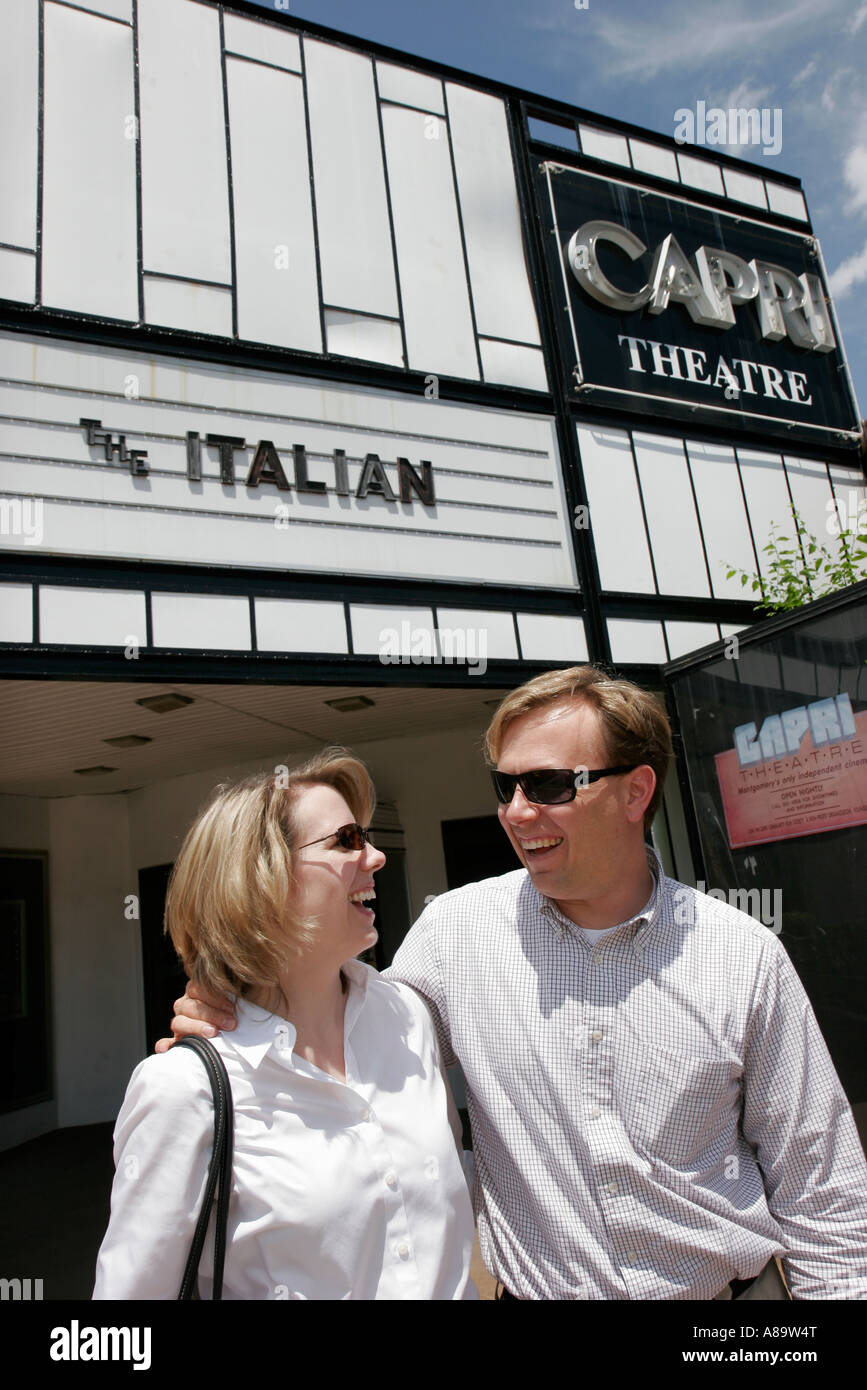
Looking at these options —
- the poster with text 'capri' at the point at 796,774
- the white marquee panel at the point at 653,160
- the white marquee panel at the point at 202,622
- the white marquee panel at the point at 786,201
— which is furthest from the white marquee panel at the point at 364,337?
the white marquee panel at the point at 786,201

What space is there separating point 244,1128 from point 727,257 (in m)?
7.95

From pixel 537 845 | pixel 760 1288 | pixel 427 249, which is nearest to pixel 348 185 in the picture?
pixel 427 249

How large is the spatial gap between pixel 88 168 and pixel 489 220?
8.97ft

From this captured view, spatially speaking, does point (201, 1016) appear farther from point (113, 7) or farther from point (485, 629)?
point (113, 7)

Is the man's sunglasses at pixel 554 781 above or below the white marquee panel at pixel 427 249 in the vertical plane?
below

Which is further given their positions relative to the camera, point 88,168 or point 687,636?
point 687,636

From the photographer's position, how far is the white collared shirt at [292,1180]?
1.39 m

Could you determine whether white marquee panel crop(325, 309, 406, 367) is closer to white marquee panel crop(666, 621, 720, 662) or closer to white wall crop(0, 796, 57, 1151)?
white marquee panel crop(666, 621, 720, 662)

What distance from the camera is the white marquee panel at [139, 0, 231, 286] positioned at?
Answer: 5.31 m

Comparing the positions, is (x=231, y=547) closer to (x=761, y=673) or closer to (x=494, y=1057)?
(x=761, y=673)

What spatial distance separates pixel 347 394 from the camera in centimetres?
573

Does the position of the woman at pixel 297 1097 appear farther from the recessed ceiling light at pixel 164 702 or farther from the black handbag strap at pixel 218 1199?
the recessed ceiling light at pixel 164 702

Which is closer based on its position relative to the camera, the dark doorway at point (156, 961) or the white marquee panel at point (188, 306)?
the white marquee panel at point (188, 306)

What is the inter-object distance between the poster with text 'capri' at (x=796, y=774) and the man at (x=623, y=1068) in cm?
322
